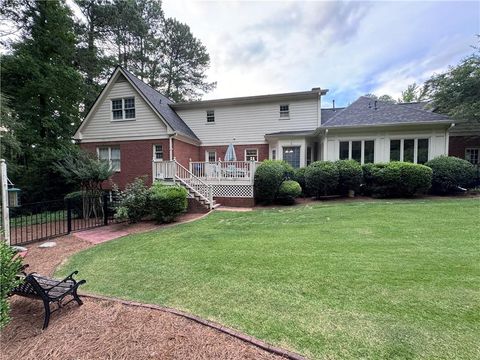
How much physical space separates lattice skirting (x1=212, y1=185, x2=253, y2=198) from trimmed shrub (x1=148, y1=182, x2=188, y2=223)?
9.38 ft

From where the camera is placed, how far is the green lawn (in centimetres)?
258

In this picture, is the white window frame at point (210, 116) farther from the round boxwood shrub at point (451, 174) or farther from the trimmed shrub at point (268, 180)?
the round boxwood shrub at point (451, 174)

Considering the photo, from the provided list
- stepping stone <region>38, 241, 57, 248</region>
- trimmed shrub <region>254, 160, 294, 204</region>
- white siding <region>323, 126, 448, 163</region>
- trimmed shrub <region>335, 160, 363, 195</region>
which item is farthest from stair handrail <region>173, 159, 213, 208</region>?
white siding <region>323, 126, 448, 163</region>

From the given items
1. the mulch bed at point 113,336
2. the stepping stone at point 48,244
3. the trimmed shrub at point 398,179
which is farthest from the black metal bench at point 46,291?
the trimmed shrub at point 398,179

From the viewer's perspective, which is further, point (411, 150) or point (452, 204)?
point (411, 150)

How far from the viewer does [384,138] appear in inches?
538

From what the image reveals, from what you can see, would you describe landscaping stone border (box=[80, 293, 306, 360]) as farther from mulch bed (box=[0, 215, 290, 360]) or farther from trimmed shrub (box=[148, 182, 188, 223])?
trimmed shrub (box=[148, 182, 188, 223])

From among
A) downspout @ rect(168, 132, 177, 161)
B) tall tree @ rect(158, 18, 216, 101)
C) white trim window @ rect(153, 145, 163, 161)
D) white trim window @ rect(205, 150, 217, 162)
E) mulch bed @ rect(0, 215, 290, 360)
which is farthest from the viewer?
tall tree @ rect(158, 18, 216, 101)

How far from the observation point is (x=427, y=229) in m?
6.45

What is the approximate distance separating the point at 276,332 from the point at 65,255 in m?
6.03

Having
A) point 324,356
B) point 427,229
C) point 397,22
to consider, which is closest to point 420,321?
point 324,356

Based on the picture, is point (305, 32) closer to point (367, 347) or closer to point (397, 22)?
point (397, 22)

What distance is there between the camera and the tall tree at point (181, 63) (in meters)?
26.9

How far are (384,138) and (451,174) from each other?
3.69m
